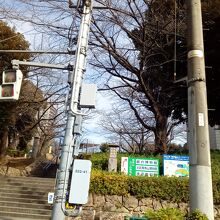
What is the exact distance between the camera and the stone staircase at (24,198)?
12.5 meters

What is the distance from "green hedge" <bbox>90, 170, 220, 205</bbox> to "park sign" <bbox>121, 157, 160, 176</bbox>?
108 cm

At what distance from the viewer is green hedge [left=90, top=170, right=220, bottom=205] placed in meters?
11.5

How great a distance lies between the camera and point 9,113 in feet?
63.4

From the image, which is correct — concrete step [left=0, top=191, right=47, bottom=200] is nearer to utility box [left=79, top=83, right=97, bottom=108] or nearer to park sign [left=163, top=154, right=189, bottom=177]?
park sign [left=163, top=154, right=189, bottom=177]

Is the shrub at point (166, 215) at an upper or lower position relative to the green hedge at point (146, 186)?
lower

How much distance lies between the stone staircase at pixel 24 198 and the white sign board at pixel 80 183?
7690 mm

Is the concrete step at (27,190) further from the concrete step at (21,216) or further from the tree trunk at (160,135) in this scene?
the tree trunk at (160,135)

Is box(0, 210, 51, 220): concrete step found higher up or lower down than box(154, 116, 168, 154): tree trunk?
lower down

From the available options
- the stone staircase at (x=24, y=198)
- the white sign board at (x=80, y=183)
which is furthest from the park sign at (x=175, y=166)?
the white sign board at (x=80, y=183)

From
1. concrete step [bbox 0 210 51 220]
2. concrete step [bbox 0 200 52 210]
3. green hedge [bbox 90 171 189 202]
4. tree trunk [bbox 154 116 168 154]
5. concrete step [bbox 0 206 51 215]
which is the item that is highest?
tree trunk [bbox 154 116 168 154]

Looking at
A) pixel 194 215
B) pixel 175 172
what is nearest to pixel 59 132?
pixel 175 172

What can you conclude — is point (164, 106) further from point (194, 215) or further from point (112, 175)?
point (194, 215)

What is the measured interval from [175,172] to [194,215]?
8.17 metres

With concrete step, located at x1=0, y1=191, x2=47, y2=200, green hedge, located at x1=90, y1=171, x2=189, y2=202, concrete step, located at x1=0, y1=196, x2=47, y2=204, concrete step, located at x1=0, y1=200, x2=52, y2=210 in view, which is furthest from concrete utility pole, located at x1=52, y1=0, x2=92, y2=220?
concrete step, located at x1=0, y1=191, x2=47, y2=200
